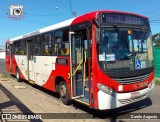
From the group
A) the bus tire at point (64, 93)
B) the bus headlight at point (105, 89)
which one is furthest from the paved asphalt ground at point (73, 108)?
the bus headlight at point (105, 89)

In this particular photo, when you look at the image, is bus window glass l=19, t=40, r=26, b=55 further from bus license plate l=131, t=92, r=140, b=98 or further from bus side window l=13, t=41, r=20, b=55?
bus license plate l=131, t=92, r=140, b=98

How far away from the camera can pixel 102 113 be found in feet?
28.9

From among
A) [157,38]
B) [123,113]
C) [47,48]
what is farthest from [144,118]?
[157,38]

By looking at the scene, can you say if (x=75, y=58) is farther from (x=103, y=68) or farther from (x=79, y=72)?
(x=103, y=68)

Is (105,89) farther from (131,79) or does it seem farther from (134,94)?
(134,94)

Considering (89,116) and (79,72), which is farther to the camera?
(79,72)

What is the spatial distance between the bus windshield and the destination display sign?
27cm

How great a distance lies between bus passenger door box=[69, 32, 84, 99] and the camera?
9.02 meters

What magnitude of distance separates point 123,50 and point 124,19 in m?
0.97

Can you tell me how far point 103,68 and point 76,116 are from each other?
1787 millimetres

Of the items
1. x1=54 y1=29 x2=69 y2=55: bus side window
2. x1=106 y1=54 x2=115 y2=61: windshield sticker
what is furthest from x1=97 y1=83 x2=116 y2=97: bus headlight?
x1=54 y1=29 x2=69 y2=55: bus side window

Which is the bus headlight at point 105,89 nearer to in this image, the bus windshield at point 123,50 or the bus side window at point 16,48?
the bus windshield at point 123,50

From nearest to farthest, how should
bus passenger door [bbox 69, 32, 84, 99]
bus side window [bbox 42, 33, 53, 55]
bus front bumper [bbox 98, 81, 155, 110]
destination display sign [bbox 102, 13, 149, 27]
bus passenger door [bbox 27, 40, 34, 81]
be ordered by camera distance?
1. bus front bumper [bbox 98, 81, 155, 110]
2. destination display sign [bbox 102, 13, 149, 27]
3. bus passenger door [bbox 69, 32, 84, 99]
4. bus side window [bbox 42, 33, 53, 55]
5. bus passenger door [bbox 27, 40, 34, 81]

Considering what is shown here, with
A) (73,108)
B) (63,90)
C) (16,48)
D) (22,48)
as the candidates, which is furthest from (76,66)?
(16,48)
